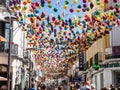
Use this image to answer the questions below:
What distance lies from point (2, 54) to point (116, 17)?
47.4ft

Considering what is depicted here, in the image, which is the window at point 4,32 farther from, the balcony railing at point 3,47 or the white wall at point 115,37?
the white wall at point 115,37

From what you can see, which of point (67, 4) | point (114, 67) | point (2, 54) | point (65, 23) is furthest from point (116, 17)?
point (114, 67)

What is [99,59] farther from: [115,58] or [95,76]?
[95,76]

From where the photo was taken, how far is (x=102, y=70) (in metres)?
38.6

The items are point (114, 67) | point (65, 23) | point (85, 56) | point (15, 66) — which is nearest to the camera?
point (65, 23)

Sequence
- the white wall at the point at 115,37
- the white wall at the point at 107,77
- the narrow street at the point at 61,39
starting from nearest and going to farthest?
the narrow street at the point at 61,39
the white wall at the point at 115,37
the white wall at the point at 107,77

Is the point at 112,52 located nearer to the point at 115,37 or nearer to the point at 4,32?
the point at 115,37

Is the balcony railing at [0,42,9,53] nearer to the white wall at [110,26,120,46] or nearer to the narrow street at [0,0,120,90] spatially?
the narrow street at [0,0,120,90]

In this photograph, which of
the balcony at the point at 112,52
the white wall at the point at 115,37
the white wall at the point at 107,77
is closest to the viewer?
the balcony at the point at 112,52

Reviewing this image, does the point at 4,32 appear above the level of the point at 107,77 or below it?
above

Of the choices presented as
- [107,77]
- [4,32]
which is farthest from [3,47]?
[107,77]

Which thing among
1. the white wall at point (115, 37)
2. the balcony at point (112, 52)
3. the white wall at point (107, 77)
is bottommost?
the white wall at point (107, 77)

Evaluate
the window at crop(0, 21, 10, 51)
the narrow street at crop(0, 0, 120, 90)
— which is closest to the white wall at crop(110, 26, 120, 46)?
the narrow street at crop(0, 0, 120, 90)

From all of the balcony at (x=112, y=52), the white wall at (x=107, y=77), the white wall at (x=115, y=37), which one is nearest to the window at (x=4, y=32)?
the balcony at (x=112, y=52)
